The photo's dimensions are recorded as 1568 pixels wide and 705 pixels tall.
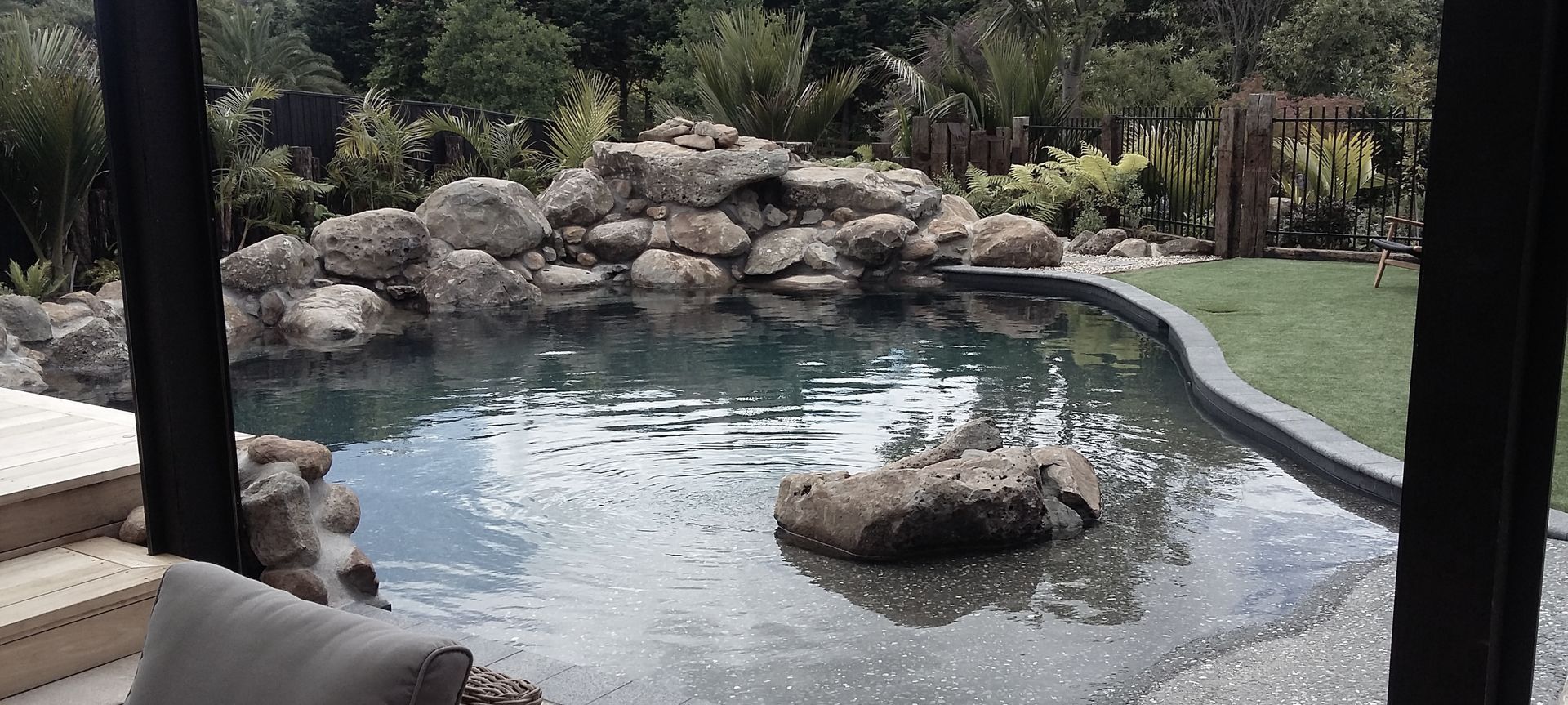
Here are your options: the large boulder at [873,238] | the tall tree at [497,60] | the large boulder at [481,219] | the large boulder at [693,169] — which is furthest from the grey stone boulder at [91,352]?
the tall tree at [497,60]

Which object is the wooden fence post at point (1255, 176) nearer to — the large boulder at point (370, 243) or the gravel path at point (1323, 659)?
the large boulder at point (370, 243)

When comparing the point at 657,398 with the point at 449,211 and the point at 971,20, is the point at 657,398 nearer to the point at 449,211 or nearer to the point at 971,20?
the point at 449,211

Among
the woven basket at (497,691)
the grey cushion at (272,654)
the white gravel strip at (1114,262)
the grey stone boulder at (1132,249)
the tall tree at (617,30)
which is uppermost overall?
the tall tree at (617,30)

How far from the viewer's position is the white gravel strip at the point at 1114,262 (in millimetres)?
12500

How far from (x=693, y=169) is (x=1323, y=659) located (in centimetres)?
1061

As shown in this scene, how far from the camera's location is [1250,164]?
40.8 ft

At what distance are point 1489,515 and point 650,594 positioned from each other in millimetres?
2911

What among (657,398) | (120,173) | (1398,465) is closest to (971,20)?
(657,398)

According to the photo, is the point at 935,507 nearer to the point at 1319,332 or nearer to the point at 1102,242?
the point at 1319,332

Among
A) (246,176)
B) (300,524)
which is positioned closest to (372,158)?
(246,176)

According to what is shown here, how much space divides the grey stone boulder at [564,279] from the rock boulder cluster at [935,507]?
8.07m

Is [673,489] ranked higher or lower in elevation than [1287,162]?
lower

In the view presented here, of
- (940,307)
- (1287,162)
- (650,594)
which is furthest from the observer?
(1287,162)

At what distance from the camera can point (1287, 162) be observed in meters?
14.4
